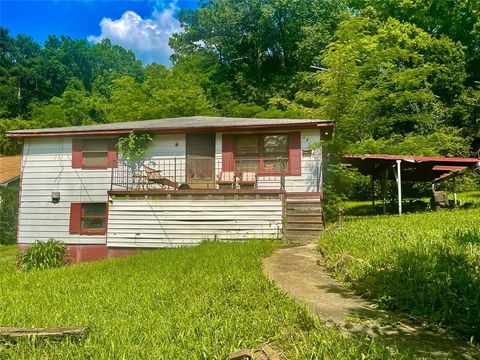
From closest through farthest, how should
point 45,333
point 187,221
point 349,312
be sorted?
point 45,333, point 349,312, point 187,221

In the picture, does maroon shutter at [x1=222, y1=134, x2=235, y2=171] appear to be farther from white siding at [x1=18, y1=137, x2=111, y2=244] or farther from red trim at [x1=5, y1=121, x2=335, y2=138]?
white siding at [x1=18, y1=137, x2=111, y2=244]

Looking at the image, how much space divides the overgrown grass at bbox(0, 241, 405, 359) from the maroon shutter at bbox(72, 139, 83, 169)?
23.9 ft

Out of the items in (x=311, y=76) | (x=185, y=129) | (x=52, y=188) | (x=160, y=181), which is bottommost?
(x=52, y=188)

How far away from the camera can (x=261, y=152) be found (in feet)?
45.1

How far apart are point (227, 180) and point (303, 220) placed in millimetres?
2693

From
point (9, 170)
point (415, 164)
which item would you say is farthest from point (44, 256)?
point (415, 164)

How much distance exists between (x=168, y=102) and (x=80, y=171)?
1278 centimetres

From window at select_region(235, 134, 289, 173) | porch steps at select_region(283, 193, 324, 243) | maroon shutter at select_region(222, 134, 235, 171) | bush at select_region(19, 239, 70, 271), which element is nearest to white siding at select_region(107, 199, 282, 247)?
porch steps at select_region(283, 193, 324, 243)

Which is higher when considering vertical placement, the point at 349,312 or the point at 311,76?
the point at 311,76

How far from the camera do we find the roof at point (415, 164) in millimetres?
13383

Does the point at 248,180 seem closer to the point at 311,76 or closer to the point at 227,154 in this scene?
the point at 227,154

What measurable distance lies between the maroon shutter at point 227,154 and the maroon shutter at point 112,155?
3.79m

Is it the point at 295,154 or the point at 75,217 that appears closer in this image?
the point at 295,154


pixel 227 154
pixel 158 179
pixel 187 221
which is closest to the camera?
pixel 187 221
